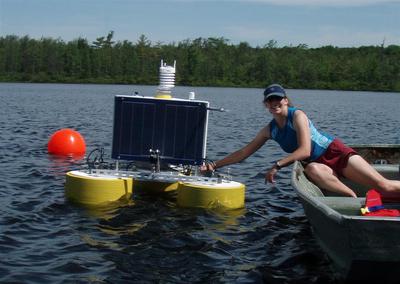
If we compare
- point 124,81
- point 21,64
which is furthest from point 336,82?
point 21,64

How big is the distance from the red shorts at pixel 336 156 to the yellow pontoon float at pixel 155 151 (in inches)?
75.4

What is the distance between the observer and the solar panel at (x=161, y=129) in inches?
373

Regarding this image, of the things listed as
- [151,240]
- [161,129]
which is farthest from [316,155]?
[161,129]

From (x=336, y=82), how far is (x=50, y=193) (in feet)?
417

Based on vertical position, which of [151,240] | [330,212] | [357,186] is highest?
[330,212]

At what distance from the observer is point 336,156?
765cm

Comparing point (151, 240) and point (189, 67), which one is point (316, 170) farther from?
point (189, 67)

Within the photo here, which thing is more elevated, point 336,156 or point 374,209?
point 336,156

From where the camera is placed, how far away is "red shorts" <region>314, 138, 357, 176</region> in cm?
757

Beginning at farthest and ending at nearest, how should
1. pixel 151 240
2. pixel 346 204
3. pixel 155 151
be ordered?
1. pixel 155 151
2. pixel 151 240
3. pixel 346 204

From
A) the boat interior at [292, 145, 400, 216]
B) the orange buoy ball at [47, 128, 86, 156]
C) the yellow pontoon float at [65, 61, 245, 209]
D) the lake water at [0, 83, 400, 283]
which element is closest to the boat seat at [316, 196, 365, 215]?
the boat interior at [292, 145, 400, 216]

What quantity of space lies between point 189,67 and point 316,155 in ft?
428

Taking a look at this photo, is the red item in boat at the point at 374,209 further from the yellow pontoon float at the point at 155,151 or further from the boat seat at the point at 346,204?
the yellow pontoon float at the point at 155,151

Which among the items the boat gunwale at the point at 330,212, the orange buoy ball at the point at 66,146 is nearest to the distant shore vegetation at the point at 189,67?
the orange buoy ball at the point at 66,146
